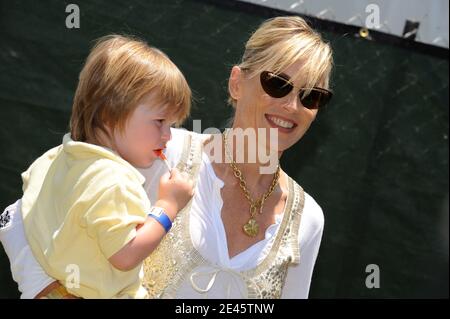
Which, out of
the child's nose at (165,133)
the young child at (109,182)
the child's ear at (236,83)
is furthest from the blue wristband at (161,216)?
the child's ear at (236,83)

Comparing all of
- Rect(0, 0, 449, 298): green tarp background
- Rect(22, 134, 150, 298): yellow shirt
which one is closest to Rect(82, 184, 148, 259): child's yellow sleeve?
Rect(22, 134, 150, 298): yellow shirt

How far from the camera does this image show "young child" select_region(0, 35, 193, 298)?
191 centimetres

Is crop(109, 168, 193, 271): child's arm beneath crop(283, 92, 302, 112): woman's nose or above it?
beneath

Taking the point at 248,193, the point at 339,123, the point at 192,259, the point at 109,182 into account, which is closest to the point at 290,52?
the point at 248,193

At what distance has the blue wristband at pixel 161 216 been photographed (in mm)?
1979

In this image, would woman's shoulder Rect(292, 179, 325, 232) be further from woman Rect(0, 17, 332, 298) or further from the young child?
the young child

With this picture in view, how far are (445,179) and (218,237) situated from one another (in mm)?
1946

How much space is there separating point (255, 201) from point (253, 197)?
17 mm

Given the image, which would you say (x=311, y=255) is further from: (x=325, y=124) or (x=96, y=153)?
(x=325, y=124)

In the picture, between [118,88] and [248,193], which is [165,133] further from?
[248,193]

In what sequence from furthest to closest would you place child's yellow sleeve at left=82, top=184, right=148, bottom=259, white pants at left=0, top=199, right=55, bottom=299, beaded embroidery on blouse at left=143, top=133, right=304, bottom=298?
beaded embroidery on blouse at left=143, top=133, right=304, bottom=298
white pants at left=0, top=199, right=55, bottom=299
child's yellow sleeve at left=82, top=184, right=148, bottom=259

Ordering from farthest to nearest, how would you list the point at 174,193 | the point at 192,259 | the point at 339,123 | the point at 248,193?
the point at 339,123 → the point at 248,193 → the point at 192,259 → the point at 174,193

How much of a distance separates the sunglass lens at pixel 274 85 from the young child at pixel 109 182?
46cm

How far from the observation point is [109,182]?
6.29ft
